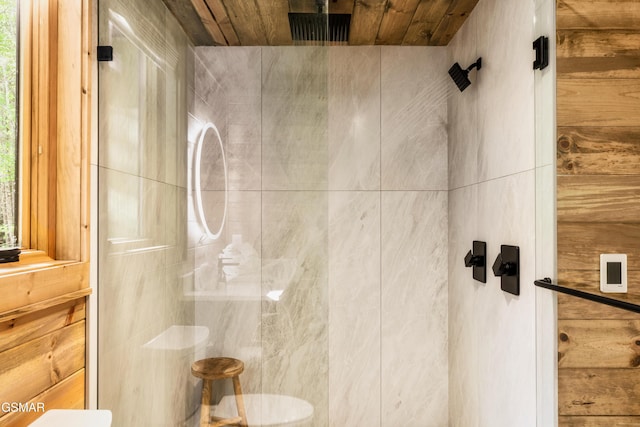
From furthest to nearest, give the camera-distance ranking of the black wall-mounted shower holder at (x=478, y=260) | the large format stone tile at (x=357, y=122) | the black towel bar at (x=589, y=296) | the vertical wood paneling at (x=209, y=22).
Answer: the large format stone tile at (x=357, y=122) → the black wall-mounted shower holder at (x=478, y=260) → the vertical wood paneling at (x=209, y=22) → the black towel bar at (x=589, y=296)

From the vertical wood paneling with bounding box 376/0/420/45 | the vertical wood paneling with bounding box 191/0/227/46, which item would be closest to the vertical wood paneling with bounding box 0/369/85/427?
the vertical wood paneling with bounding box 191/0/227/46

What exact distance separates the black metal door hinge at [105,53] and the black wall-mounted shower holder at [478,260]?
1504mm

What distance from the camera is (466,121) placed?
82.0 inches

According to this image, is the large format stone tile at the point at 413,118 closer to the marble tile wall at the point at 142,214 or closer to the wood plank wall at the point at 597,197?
the wood plank wall at the point at 597,197

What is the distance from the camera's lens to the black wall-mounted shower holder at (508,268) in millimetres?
1548

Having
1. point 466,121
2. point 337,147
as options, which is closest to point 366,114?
point 337,147

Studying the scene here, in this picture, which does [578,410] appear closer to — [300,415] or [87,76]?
[300,415]

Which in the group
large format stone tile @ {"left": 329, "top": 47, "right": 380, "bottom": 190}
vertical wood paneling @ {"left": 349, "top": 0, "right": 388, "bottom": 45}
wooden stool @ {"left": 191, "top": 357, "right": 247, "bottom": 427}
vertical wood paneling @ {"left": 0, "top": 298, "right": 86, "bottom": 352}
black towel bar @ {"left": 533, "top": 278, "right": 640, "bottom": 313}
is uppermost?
vertical wood paneling @ {"left": 349, "top": 0, "right": 388, "bottom": 45}

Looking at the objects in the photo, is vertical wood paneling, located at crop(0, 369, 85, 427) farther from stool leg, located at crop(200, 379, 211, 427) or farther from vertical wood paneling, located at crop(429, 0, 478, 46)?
vertical wood paneling, located at crop(429, 0, 478, 46)

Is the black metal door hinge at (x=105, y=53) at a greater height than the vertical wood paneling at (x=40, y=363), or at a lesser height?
greater

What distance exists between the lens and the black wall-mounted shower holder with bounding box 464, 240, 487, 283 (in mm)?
1879

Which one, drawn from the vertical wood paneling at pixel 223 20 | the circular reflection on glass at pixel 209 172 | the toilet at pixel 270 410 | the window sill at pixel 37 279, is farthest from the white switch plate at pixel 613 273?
the window sill at pixel 37 279

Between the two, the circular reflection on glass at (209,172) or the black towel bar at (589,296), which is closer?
the black towel bar at (589,296)

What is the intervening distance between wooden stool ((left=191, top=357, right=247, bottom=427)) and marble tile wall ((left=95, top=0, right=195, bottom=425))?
1.8 inches
